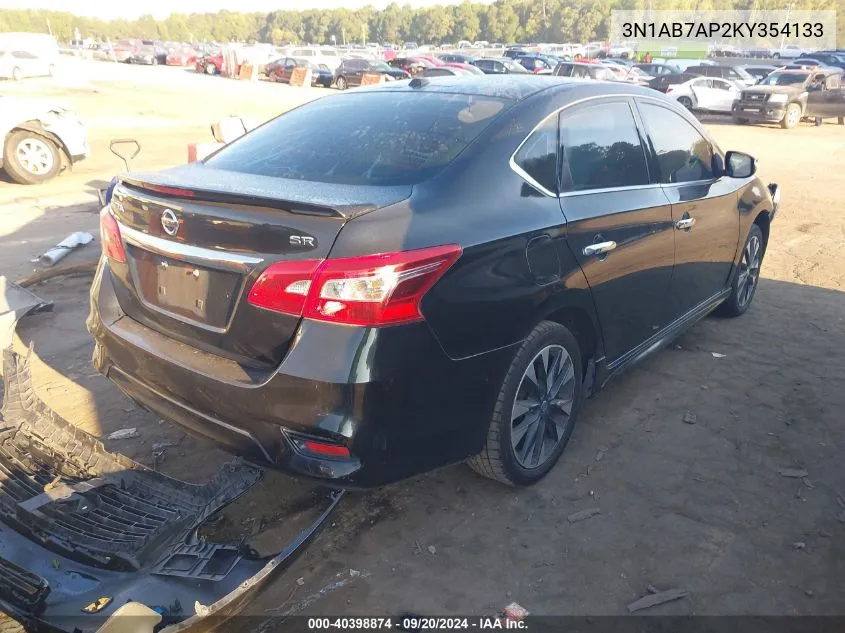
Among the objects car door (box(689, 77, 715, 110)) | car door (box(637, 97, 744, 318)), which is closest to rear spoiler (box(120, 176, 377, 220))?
car door (box(637, 97, 744, 318))

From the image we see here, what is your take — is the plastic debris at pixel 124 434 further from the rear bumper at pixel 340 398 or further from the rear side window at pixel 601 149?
the rear side window at pixel 601 149

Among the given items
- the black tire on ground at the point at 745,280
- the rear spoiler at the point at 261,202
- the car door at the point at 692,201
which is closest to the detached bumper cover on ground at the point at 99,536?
the rear spoiler at the point at 261,202

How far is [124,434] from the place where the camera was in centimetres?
349

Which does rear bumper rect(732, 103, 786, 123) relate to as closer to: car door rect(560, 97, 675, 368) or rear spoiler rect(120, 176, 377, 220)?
car door rect(560, 97, 675, 368)

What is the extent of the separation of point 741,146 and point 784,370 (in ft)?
43.0

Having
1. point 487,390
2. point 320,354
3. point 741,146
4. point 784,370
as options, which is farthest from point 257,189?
point 741,146

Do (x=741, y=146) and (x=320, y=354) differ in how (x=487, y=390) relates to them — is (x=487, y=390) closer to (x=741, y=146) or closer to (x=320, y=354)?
(x=320, y=354)

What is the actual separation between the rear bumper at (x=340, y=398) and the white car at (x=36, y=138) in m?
8.40

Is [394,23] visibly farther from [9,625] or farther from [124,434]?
[9,625]

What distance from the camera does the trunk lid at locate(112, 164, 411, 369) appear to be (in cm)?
219

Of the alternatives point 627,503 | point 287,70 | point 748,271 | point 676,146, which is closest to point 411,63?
point 287,70

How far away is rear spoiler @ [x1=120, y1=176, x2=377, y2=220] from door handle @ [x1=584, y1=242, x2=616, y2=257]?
1.14 metres

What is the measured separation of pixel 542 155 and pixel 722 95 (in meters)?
22.0

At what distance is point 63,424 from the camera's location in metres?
2.81
